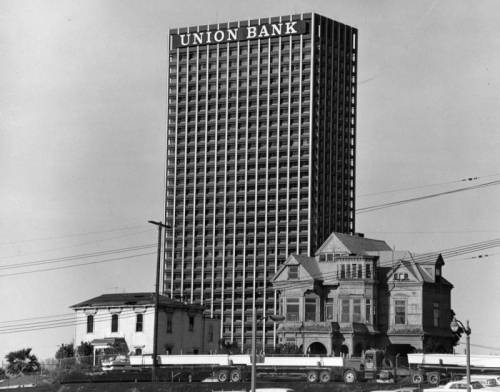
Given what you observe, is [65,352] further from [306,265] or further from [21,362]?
[306,265]

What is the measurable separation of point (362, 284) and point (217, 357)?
3347 cm

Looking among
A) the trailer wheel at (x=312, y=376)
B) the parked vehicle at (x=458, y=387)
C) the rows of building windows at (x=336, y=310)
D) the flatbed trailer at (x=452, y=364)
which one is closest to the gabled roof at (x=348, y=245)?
the rows of building windows at (x=336, y=310)

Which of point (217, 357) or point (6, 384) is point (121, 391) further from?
point (6, 384)

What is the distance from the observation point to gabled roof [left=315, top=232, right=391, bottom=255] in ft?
440

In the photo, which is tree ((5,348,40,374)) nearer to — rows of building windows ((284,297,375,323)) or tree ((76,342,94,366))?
tree ((76,342,94,366))

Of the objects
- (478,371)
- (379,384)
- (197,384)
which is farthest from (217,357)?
(478,371)

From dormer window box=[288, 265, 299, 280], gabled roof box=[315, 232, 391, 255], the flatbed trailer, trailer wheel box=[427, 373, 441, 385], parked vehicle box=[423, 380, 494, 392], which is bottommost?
parked vehicle box=[423, 380, 494, 392]

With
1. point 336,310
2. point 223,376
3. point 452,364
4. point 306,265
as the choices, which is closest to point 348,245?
point 306,265

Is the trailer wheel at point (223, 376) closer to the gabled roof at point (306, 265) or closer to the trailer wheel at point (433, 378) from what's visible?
the trailer wheel at point (433, 378)

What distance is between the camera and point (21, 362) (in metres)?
129

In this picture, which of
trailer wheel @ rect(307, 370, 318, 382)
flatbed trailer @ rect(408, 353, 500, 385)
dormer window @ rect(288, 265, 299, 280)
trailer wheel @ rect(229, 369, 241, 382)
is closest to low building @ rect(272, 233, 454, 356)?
dormer window @ rect(288, 265, 299, 280)

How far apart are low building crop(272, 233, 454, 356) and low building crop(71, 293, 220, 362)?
11.2 metres

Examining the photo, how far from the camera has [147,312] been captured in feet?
410

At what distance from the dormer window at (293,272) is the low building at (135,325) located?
12.3m
